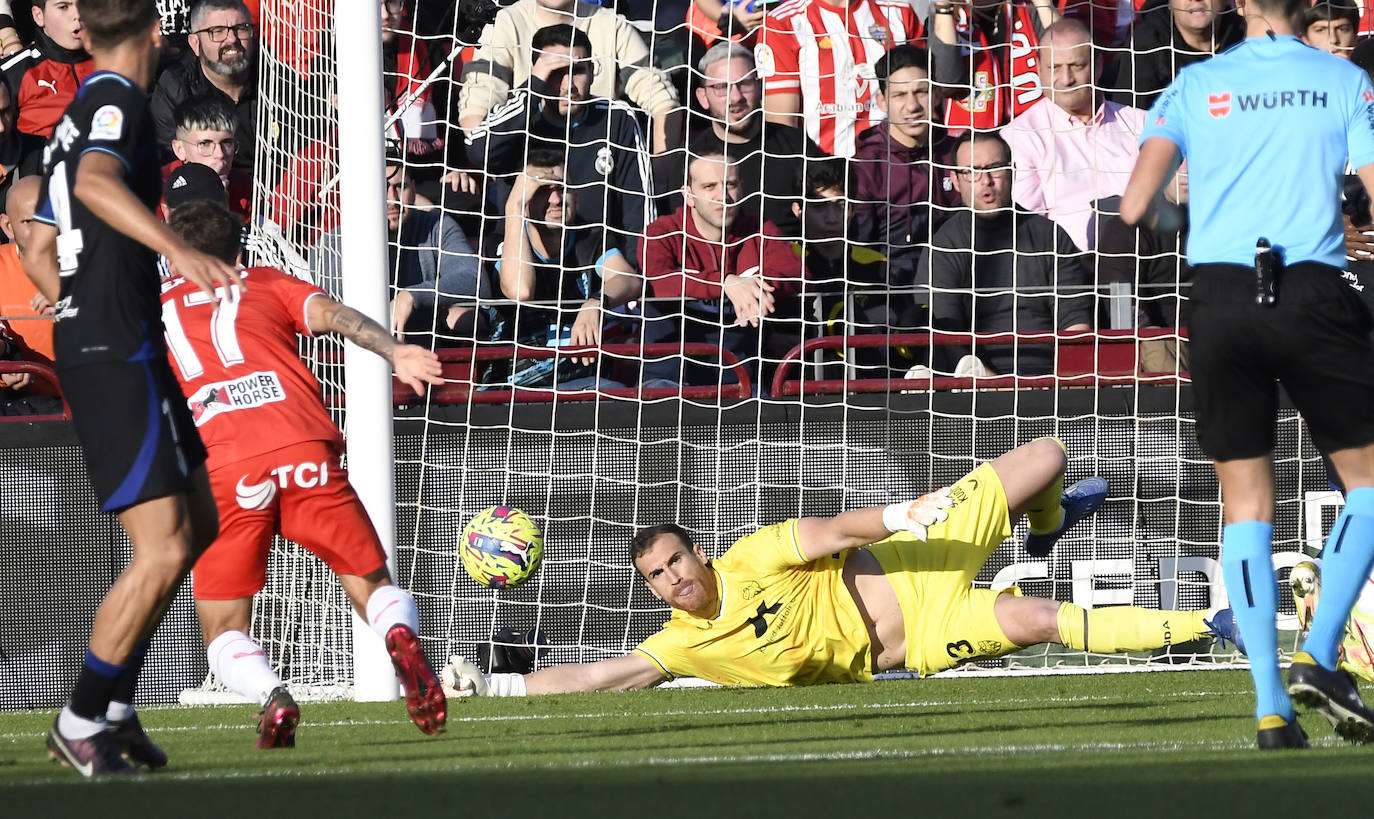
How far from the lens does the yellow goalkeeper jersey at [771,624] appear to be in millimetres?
7461

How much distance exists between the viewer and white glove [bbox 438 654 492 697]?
7.87 meters

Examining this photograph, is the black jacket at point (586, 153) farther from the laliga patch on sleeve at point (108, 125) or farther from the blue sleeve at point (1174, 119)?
A: the laliga patch on sleeve at point (108, 125)

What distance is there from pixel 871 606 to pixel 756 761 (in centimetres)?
323

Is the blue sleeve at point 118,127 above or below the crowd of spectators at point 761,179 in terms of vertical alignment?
below

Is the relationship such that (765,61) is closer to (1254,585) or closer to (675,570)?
(675,570)

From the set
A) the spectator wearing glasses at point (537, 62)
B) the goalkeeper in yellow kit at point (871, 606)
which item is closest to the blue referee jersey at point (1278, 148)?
the goalkeeper in yellow kit at point (871, 606)

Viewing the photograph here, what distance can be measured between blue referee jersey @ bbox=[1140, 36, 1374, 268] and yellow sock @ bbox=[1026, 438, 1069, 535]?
316cm

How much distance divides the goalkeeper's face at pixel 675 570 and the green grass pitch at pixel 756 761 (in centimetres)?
47

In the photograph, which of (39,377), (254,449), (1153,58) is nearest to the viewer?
(254,449)

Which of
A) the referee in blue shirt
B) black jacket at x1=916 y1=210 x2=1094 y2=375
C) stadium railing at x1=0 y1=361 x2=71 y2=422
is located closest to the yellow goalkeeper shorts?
black jacket at x1=916 y1=210 x2=1094 y2=375

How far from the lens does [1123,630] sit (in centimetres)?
730

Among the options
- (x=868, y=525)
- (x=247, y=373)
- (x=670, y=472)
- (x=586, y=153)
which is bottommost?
(x=868, y=525)

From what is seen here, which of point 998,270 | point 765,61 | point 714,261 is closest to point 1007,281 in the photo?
point 998,270

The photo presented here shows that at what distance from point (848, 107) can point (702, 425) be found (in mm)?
2652
